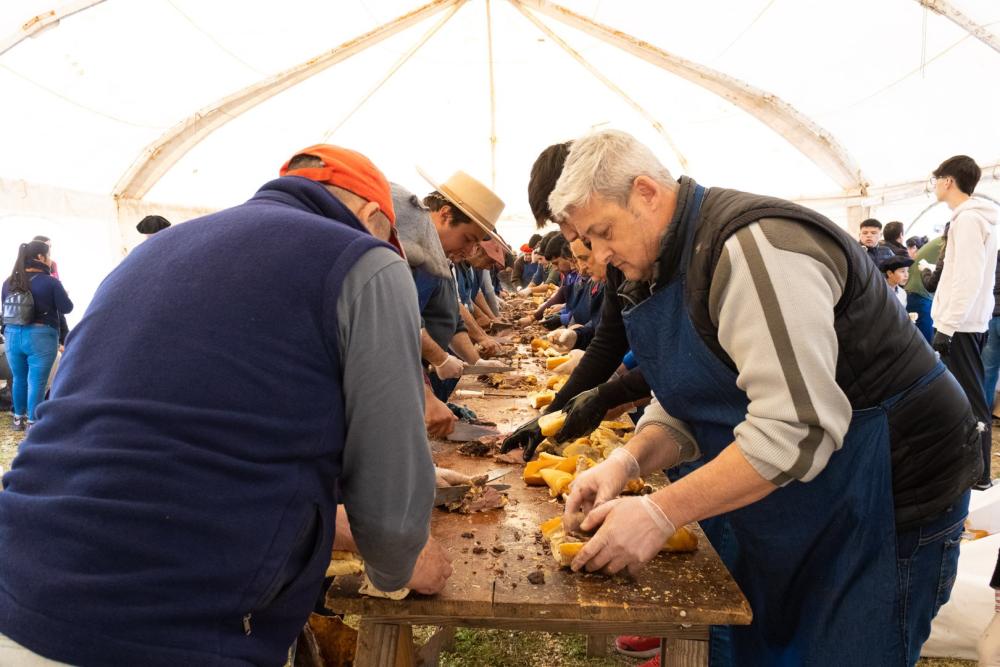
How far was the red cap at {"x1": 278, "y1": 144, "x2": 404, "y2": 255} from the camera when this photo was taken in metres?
1.59

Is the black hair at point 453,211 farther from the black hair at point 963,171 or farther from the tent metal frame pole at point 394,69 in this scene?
the tent metal frame pole at point 394,69

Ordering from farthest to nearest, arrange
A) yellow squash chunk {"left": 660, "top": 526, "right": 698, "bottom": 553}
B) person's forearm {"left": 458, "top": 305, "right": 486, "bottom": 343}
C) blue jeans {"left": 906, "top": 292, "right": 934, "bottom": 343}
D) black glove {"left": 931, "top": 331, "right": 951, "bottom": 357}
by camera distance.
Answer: blue jeans {"left": 906, "top": 292, "right": 934, "bottom": 343}
person's forearm {"left": 458, "top": 305, "right": 486, "bottom": 343}
black glove {"left": 931, "top": 331, "right": 951, "bottom": 357}
yellow squash chunk {"left": 660, "top": 526, "right": 698, "bottom": 553}

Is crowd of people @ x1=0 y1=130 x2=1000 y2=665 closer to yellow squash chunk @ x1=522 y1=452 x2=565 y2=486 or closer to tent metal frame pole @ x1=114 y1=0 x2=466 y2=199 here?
yellow squash chunk @ x1=522 y1=452 x2=565 y2=486

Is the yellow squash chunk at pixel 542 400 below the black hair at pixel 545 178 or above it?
below

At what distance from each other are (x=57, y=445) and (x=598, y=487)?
4.93 feet

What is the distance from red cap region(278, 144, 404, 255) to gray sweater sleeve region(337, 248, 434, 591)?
0.38 m

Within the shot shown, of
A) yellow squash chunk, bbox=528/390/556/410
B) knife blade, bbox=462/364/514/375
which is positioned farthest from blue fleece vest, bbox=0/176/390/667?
knife blade, bbox=462/364/514/375

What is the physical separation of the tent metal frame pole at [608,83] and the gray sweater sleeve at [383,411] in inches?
469

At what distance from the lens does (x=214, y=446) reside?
111 centimetres

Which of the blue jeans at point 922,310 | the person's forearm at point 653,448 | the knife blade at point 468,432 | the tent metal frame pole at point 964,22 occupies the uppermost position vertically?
the tent metal frame pole at point 964,22

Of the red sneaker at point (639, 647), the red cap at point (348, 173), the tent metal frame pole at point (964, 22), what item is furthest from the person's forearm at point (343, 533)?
the tent metal frame pole at point (964, 22)

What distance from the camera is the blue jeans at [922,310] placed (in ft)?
24.9

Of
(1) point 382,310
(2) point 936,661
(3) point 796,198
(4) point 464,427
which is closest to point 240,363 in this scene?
(1) point 382,310

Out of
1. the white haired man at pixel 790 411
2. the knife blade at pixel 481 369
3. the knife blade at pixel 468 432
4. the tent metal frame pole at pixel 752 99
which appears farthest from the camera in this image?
the tent metal frame pole at pixel 752 99
